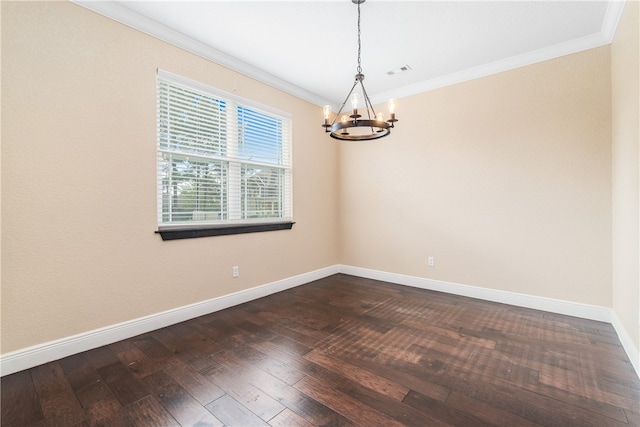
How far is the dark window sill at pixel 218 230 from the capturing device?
8.81ft

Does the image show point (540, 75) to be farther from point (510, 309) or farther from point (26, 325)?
point (26, 325)

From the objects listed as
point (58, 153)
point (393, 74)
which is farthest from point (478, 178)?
point (58, 153)

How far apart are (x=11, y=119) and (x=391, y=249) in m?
4.13

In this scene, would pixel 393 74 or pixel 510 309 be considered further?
pixel 393 74

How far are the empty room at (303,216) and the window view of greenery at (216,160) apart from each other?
2 centimetres

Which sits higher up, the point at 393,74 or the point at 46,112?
the point at 393,74

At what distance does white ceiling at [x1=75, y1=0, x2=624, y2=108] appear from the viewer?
7.67 ft

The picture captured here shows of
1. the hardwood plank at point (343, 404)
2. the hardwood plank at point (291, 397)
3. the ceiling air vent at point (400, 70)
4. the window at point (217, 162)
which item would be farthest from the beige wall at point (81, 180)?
the ceiling air vent at point (400, 70)

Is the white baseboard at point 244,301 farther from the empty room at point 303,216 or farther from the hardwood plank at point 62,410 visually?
the hardwood plank at point 62,410

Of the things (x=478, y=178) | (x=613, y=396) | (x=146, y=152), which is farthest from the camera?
(x=478, y=178)

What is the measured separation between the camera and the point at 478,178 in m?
3.42

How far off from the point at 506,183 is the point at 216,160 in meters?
3.36

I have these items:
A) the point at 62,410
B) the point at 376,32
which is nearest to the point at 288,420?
the point at 62,410

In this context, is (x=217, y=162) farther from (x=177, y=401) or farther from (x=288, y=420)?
(x=288, y=420)
